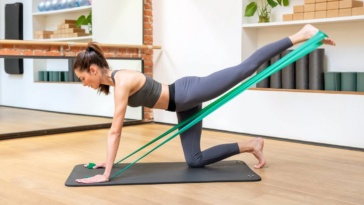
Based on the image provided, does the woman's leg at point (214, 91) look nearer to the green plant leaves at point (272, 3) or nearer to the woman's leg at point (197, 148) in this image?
the woman's leg at point (197, 148)

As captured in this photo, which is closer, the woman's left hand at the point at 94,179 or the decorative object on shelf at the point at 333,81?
the woman's left hand at the point at 94,179

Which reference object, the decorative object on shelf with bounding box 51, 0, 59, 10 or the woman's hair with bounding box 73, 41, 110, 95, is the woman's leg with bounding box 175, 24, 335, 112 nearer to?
the woman's hair with bounding box 73, 41, 110, 95

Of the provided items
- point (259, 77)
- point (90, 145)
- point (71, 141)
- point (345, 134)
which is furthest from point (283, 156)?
point (71, 141)

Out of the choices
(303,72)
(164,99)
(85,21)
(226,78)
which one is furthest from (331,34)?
(85,21)

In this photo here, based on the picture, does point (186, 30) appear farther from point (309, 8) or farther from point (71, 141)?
point (71, 141)

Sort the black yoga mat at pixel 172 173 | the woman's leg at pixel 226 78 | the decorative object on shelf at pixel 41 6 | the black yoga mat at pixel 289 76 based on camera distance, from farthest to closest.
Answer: the decorative object on shelf at pixel 41 6 → the black yoga mat at pixel 289 76 → the black yoga mat at pixel 172 173 → the woman's leg at pixel 226 78

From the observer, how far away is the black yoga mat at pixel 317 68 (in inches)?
150

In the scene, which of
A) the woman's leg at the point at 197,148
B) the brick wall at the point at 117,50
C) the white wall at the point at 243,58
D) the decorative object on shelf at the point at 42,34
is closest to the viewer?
the woman's leg at the point at 197,148

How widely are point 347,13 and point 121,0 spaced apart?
2.67m

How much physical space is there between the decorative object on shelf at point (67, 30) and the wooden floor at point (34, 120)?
0.89 metres

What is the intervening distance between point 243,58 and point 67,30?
193 cm

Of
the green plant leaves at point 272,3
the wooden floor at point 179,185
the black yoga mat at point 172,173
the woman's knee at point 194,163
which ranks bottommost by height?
the wooden floor at point 179,185

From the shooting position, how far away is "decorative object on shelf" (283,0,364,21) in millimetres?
3508

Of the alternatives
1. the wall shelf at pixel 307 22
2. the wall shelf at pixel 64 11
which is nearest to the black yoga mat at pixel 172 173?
the wall shelf at pixel 307 22
